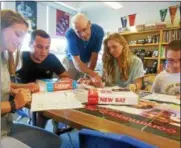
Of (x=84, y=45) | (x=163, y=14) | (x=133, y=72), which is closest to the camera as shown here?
(x=163, y=14)

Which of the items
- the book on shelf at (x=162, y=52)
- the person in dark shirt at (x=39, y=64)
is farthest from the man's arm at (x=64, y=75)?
the book on shelf at (x=162, y=52)

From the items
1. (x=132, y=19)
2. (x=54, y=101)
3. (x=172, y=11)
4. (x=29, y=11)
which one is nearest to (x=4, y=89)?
(x=54, y=101)

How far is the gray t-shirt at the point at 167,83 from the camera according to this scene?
0.54 meters

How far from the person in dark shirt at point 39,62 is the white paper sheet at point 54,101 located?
12 cm

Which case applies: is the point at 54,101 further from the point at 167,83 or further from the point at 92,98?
the point at 167,83

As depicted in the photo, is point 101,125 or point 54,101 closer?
point 101,125

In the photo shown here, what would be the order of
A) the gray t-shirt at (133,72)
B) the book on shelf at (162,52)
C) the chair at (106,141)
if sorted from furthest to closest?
the gray t-shirt at (133,72)
the book on shelf at (162,52)
the chair at (106,141)

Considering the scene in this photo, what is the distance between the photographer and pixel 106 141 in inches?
18.8

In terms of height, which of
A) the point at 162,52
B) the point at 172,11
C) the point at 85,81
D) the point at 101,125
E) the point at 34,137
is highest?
the point at 172,11

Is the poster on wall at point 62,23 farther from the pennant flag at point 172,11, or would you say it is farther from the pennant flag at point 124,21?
the pennant flag at point 172,11

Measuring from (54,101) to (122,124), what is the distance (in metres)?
0.35

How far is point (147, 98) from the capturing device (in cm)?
78

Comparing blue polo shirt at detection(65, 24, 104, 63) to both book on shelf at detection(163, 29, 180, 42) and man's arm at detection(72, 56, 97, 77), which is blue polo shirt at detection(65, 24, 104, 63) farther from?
book on shelf at detection(163, 29, 180, 42)

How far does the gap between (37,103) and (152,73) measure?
484 millimetres
